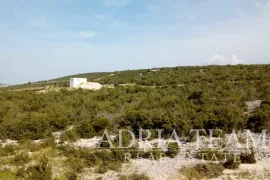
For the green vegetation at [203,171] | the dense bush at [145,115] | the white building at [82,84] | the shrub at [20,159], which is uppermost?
the white building at [82,84]

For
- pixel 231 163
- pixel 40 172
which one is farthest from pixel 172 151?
pixel 40 172

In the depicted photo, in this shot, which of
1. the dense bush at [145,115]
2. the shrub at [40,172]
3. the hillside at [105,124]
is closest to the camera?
the shrub at [40,172]

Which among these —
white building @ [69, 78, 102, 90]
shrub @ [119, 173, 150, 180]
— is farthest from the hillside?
white building @ [69, 78, 102, 90]

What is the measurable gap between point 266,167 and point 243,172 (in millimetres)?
918

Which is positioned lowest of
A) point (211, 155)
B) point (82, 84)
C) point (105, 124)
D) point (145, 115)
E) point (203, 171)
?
point (203, 171)

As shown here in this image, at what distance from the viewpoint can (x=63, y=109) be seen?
1794cm

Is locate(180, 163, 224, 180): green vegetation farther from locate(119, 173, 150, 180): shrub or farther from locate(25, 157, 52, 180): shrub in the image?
locate(25, 157, 52, 180): shrub

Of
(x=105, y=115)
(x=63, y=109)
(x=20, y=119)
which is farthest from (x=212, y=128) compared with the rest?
(x=20, y=119)

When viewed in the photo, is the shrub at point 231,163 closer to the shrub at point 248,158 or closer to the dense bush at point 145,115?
the shrub at point 248,158

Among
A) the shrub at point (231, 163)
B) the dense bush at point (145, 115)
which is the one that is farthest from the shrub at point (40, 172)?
the shrub at point (231, 163)

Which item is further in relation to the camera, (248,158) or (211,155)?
(211,155)

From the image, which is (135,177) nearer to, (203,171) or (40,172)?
(203,171)

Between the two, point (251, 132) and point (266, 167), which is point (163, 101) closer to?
point (251, 132)

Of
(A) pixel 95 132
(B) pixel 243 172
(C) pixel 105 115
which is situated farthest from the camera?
(C) pixel 105 115
